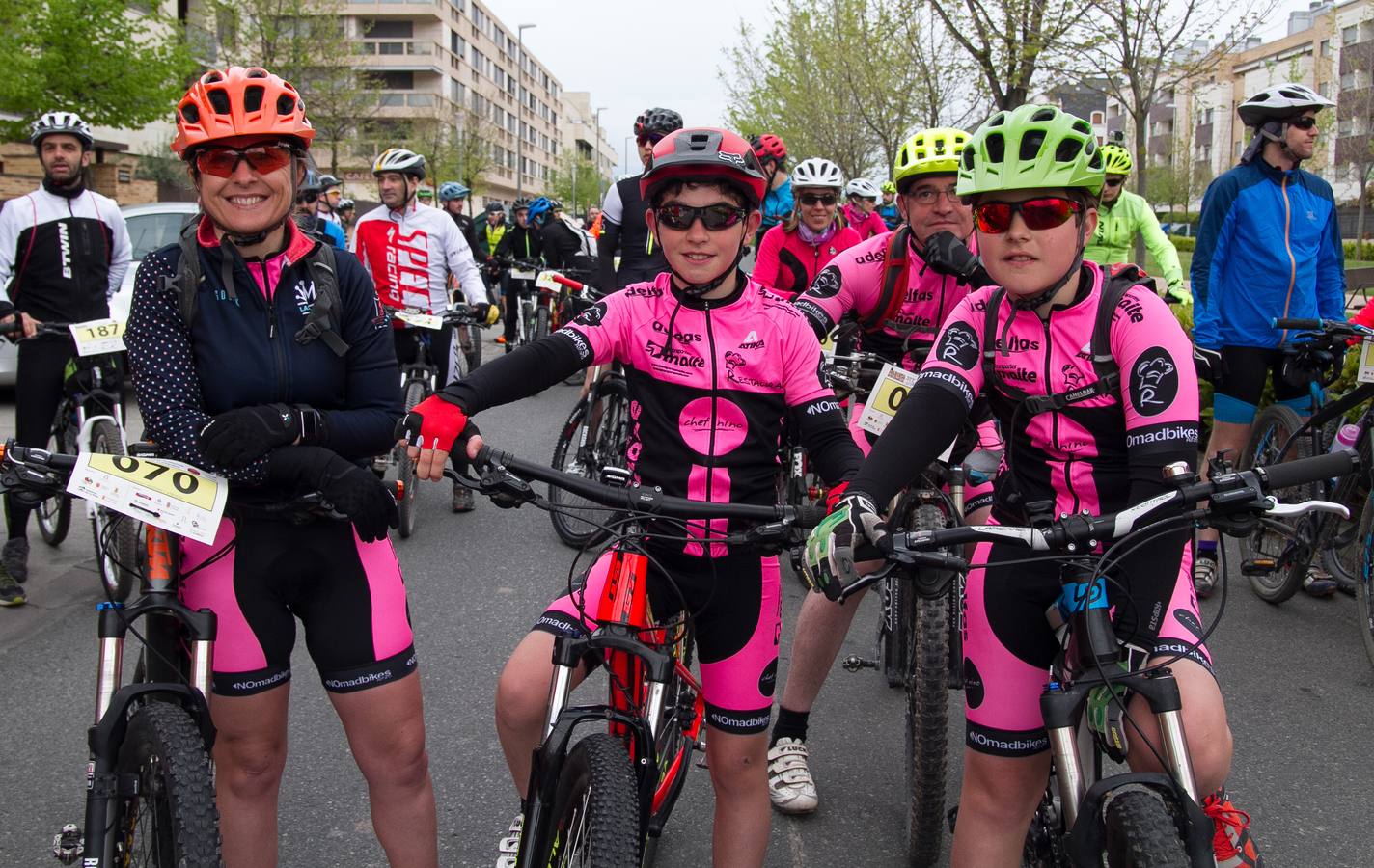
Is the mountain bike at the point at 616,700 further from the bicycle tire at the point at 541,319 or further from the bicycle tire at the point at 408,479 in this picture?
the bicycle tire at the point at 541,319

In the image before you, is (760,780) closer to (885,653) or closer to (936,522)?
(936,522)

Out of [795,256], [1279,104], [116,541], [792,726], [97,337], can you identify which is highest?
[1279,104]

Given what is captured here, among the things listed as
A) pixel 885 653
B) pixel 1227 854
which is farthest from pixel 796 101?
pixel 1227 854

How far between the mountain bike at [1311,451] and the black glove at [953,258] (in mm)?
2165

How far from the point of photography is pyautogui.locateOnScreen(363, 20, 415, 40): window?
8525 centimetres

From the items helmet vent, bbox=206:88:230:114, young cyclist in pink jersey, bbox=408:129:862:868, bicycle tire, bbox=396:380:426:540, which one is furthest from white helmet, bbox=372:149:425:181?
young cyclist in pink jersey, bbox=408:129:862:868

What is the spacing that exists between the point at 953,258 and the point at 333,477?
2.54 metres

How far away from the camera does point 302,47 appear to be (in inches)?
1328

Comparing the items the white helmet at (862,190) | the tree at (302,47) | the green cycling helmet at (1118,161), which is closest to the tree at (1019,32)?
the white helmet at (862,190)

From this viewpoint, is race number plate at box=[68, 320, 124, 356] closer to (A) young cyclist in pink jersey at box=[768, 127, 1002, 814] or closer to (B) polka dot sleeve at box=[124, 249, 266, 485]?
(B) polka dot sleeve at box=[124, 249, 266, 485]

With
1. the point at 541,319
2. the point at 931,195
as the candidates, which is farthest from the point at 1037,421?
the point at 541,319

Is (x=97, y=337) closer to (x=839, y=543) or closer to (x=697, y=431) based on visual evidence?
(x=697, y=431)

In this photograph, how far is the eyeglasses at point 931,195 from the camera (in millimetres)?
4301

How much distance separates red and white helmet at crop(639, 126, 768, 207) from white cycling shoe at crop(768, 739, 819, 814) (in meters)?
2.03
